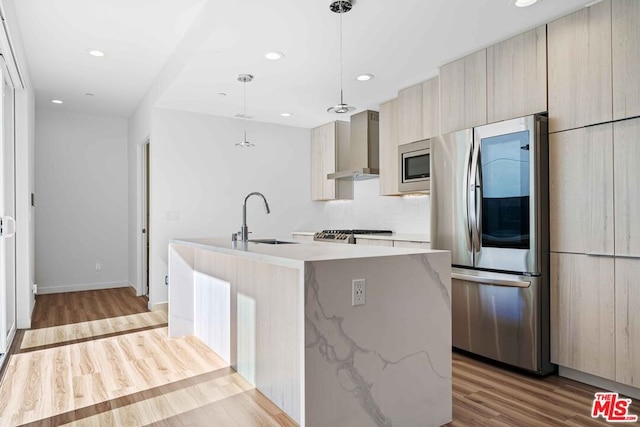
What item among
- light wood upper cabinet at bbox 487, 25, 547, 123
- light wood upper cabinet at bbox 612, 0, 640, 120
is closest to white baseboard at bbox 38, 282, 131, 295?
light wood upper cabinet at bbox 487, 25, 547, 123

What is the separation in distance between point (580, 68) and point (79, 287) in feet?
21.9

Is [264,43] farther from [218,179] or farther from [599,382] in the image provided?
[599,382]

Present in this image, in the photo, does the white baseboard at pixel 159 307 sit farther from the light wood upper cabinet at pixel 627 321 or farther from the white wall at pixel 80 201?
the light wood upper cabinet at pixel 627 321

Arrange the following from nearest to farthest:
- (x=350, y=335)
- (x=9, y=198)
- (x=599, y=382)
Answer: (x=350, y=335) < (x=599, y=382) < (x=9, y=198)

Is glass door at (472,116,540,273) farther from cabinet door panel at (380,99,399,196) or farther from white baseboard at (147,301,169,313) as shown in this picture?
white baseboard at (147,301,169,313)

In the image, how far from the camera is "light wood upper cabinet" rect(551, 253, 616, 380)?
248 centimetres

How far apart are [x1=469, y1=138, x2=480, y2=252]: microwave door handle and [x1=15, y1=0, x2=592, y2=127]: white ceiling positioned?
32.6 inches

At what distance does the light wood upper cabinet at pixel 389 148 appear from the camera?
14.8 ft

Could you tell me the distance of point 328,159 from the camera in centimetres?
576

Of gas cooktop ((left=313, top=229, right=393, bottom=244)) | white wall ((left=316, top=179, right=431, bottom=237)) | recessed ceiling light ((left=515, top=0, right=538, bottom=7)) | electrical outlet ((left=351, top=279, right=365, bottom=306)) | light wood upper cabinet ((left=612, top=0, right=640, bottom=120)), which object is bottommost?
electrical outlet ((left=351, top=279, right=365, bottom=306))

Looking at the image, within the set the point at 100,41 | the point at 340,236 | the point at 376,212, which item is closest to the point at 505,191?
the point at 340,236

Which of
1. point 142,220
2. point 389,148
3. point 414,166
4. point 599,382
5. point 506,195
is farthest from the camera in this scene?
point 142,220

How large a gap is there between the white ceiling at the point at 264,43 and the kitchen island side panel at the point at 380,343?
1632 mm

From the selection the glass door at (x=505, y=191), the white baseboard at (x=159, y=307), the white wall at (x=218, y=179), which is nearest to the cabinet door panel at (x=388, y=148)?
the glass door at (x=505, y=191)
